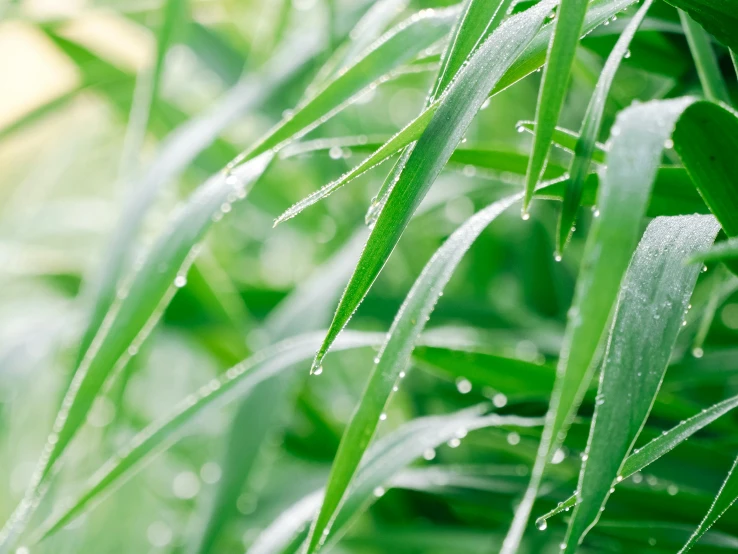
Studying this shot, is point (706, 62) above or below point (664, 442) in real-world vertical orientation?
above

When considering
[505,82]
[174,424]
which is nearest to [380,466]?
[174,424]

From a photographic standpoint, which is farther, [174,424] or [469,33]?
[174,424]

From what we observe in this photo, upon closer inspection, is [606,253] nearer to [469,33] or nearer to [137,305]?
[469,33]

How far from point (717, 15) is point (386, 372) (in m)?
0.16

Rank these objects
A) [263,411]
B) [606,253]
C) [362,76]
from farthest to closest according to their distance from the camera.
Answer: [263,411]
[362,76]
[606,253]

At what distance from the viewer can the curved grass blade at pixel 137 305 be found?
344 millimetres

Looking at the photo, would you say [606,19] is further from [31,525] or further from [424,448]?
[31,525]

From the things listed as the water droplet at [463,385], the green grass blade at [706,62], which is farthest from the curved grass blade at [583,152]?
the water droplet at [463,385]

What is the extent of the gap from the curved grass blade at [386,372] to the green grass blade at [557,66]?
0.19ft

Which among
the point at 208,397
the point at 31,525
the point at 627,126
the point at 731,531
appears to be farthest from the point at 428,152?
the point at 31,525

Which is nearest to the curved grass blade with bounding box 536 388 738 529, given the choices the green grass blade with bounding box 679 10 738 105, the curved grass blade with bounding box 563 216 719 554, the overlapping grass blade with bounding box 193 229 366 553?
the curved grass blade with bounding box 563 216 719 554

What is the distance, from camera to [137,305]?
36 centimetres

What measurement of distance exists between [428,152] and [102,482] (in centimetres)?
21

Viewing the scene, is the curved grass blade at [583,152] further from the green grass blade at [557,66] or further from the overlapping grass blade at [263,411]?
→ the overlapping grass blade at [263,411]
